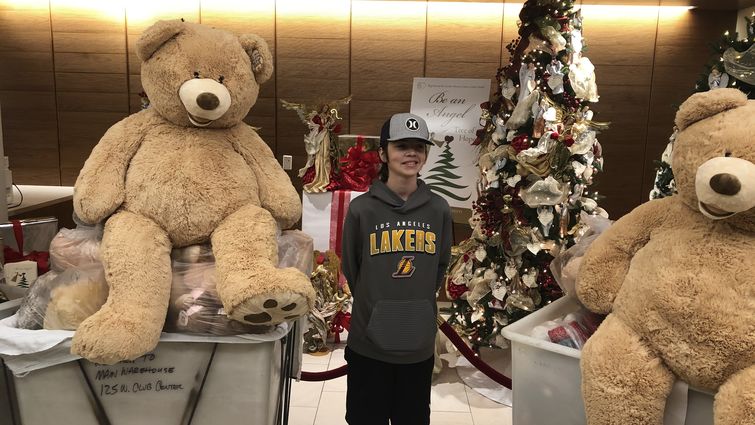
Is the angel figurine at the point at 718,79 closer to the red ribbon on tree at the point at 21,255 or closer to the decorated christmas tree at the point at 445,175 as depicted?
the decorated christmas tree at the point at 445,175

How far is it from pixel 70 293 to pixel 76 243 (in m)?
0.20

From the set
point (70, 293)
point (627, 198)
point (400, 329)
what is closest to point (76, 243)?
point (70, 293)

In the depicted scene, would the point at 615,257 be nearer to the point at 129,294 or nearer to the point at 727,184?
the point at 727,184

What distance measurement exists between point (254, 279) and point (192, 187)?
38cm

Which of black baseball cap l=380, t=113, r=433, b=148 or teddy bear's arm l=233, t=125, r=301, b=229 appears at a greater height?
black baseball cap l=380, t=113, r=433, b=148

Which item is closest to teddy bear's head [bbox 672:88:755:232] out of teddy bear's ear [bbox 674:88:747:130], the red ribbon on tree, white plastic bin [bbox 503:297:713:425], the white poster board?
teddy bear's ear [bbox 674:88:747:130]

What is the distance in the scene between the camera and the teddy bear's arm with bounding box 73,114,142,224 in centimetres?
140

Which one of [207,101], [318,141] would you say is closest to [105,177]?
[207,101]

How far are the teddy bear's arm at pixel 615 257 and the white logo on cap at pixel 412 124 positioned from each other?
69 cm

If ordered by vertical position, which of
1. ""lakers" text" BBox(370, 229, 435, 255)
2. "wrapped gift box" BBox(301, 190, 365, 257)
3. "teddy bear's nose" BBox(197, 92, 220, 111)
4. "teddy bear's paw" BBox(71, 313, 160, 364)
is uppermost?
"teddy bear's nose" BBox(197, 92, 220, 111)

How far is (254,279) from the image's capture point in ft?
4.04

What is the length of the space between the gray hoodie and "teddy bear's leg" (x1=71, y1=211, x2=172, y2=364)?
0.62 m

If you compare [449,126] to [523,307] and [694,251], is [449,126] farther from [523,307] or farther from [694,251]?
[694,251]

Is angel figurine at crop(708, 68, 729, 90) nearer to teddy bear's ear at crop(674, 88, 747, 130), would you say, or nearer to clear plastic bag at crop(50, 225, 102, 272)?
teddy bear's ear at crop(674, 88, 747, 130)
